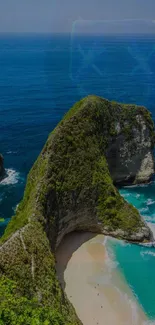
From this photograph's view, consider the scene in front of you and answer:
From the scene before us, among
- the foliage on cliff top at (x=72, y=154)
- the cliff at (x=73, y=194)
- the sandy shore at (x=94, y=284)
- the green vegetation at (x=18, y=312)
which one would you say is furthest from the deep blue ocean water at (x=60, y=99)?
the green vegetation at (x=18, y=312)

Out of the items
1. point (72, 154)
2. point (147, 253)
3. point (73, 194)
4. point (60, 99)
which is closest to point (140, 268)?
point (147, 253)

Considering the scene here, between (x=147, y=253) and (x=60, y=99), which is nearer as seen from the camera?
(x=147, y=253)

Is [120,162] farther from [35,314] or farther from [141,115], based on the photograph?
[35,314]

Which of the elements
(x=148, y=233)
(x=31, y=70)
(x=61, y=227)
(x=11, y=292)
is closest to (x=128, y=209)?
(x=148, y=233)

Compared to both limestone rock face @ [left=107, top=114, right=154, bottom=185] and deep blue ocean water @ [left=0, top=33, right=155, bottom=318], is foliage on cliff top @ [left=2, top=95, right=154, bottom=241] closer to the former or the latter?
limestone rock face @ [left=107, top=114, right=154, bottom=185]

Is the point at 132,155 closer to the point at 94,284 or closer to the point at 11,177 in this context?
the point at 11,177

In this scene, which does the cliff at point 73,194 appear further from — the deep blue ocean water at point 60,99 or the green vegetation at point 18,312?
the deep blue ocean water at point 60,99
